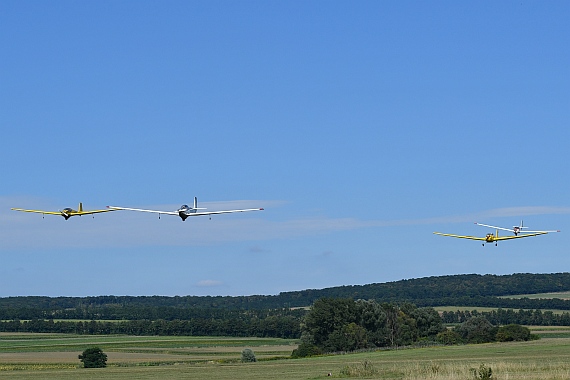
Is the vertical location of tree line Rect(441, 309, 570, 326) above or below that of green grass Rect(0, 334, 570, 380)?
above

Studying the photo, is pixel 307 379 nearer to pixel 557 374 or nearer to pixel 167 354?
pixel 557 374

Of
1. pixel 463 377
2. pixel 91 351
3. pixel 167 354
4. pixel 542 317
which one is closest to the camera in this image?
pixel 463 377

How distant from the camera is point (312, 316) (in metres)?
126

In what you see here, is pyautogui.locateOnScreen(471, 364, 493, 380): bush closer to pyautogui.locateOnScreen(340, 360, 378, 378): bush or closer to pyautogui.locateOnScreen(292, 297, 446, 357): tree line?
pyautogui.locateOnScreen(340, 360, 378, 378): bush

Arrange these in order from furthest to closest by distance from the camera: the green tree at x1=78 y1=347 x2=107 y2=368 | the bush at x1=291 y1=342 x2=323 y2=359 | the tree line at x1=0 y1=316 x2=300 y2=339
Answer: the tree line at x1=0 y1=316 x2=300 y2=339 → the bush at x1=291 y1=342 x2=323 y2=359 → the green tree at x1=78 y1=347 x2=107 y2=368

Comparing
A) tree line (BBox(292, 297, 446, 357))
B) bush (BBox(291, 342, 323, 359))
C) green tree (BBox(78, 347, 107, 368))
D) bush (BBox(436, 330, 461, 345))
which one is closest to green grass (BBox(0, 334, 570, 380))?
green tree (BBox(78, 347, 107, 368))

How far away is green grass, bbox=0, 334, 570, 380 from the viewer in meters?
49.6

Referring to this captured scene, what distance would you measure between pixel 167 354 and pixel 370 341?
89.7 feet

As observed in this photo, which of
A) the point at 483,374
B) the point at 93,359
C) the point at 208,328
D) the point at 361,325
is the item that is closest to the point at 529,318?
the point at 361,325

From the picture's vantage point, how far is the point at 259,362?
89.0 meters

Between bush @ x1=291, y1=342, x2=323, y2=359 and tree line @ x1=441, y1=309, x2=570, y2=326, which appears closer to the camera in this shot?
bush @ x1=291, y1=342, x2=323, y2=359

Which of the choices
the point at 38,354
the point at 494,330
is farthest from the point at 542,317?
the point at 38,354

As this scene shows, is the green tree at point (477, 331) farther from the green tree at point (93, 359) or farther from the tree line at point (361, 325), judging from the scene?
the green tree at point (93, 359)

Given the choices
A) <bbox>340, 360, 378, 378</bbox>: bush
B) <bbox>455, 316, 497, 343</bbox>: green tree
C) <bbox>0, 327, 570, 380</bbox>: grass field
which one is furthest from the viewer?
<bbox>455, 316, 497, 343</bbox>: green tree
